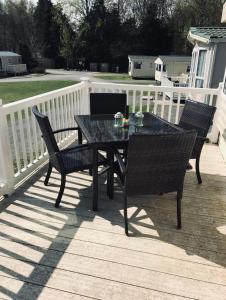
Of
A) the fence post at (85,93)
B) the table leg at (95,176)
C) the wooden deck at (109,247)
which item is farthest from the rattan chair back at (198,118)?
the fence post at (85,93)

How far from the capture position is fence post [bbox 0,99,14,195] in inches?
100

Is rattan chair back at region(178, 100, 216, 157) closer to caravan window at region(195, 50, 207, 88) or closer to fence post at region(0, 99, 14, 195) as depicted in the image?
fence post at region(0, 99, 14, 195)

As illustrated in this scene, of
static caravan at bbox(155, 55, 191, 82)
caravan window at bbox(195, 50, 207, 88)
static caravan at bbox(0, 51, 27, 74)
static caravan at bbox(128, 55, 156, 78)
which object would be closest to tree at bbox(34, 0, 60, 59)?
static caravan at bbox(0, 51, 27, 74)

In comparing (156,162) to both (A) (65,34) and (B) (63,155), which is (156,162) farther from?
(A) (65,34)

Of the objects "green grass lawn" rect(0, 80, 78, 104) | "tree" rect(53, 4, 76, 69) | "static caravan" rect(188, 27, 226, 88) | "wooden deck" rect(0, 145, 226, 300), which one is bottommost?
"green grass lawn" rect(0, 80, 78, 104)

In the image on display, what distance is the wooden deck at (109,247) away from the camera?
167 cm

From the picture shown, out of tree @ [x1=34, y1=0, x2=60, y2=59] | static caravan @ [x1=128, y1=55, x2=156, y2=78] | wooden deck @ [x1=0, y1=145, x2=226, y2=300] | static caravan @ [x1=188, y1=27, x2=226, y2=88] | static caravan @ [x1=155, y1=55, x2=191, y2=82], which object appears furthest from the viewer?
tree @ [x1=34, y1=0, x2=60, y2=59]

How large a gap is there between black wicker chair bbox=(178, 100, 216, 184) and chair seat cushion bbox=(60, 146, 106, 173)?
1090mm

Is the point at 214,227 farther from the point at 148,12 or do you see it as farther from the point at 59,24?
the point at 59,24

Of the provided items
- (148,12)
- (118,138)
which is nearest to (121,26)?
(148,12)

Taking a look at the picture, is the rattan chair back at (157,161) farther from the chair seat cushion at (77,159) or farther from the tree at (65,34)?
the tree at (65,34)

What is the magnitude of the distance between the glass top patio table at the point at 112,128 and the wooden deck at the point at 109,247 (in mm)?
700

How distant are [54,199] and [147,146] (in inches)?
51.5

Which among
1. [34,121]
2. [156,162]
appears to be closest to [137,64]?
[34,121]
